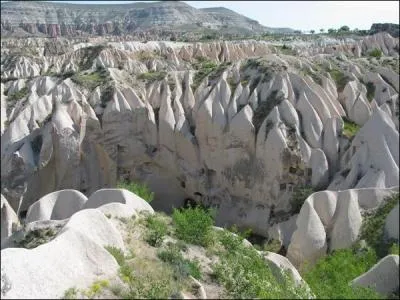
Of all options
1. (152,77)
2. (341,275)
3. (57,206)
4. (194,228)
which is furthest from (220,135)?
(341,275)

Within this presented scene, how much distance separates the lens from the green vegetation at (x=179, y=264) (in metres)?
9.38

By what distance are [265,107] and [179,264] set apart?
51.7ft

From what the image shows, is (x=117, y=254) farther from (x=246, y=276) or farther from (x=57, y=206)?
(x=57, y=206)

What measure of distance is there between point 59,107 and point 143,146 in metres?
4.71

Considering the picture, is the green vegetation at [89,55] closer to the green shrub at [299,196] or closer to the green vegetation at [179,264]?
the green shrub at [299,196]

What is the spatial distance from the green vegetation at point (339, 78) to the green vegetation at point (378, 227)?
38.4 feet

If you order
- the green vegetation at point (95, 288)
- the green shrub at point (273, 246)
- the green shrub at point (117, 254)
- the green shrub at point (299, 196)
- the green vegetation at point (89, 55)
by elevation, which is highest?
the green vegetation at point (95, 288)

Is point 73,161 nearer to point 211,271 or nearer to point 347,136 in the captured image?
point 347,136

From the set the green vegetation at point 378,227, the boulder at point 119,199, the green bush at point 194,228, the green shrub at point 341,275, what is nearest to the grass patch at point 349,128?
the green vegetation at point 378,227

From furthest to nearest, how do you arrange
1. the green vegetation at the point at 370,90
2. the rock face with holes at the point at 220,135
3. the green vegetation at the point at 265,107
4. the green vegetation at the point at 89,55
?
the green vegetation at the point at 89,55 → the green vegetation at the point at 370,90 → the green vegetation at the point at 265,107 → the rock face with holes at the point at 220,135

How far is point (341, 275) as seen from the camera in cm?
1161

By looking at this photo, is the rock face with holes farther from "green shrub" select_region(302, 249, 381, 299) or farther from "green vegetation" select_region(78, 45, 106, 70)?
"green vegetation" select_region(78, 45, 106, 70)

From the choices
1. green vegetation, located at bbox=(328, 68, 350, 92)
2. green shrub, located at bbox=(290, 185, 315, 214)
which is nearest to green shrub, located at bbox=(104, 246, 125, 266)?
green shrub, located at bbox=(290, 185, 315, 214)

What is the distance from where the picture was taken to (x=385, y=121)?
66.7 ft
